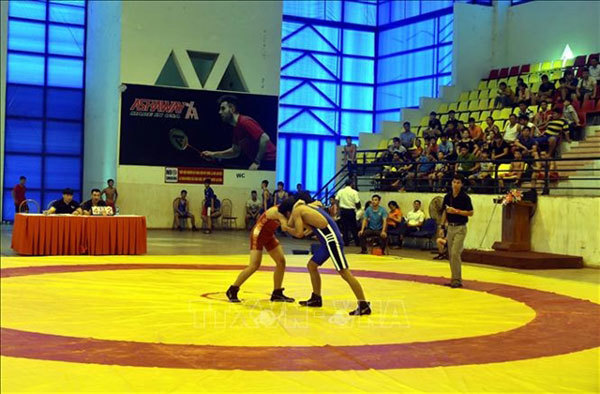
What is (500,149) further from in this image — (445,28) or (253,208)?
(445,28)

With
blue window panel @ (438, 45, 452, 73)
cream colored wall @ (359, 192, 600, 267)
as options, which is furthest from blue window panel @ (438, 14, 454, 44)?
cream colored wall @ (359, 192, 600, 267)

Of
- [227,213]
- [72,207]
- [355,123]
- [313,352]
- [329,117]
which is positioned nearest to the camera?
[313,352]

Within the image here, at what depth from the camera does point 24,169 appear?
2638cm

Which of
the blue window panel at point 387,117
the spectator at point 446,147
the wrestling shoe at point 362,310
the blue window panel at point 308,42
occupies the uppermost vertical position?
the blue window panel at point 308,42

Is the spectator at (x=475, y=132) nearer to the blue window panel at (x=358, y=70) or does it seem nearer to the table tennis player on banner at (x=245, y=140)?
the table tennis player on banner at (x=245, y=140)

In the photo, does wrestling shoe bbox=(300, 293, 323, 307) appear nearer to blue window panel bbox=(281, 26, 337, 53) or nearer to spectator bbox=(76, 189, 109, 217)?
spectator bbox=(76, 189, 109, 217)

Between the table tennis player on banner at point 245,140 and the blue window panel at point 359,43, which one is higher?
the blue window panel at point 359,43

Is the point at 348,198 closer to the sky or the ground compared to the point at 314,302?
closer to the sky

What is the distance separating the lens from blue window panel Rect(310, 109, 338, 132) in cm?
3028

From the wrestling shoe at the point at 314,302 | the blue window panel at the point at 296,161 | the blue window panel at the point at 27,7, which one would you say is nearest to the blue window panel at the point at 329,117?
the blue window panel at the point at 296,161

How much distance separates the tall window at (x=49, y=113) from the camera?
26094 millimetres

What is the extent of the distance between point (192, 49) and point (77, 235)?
11203mm

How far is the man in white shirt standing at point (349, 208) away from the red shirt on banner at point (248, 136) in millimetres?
7012

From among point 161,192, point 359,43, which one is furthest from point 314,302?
point 359,43
